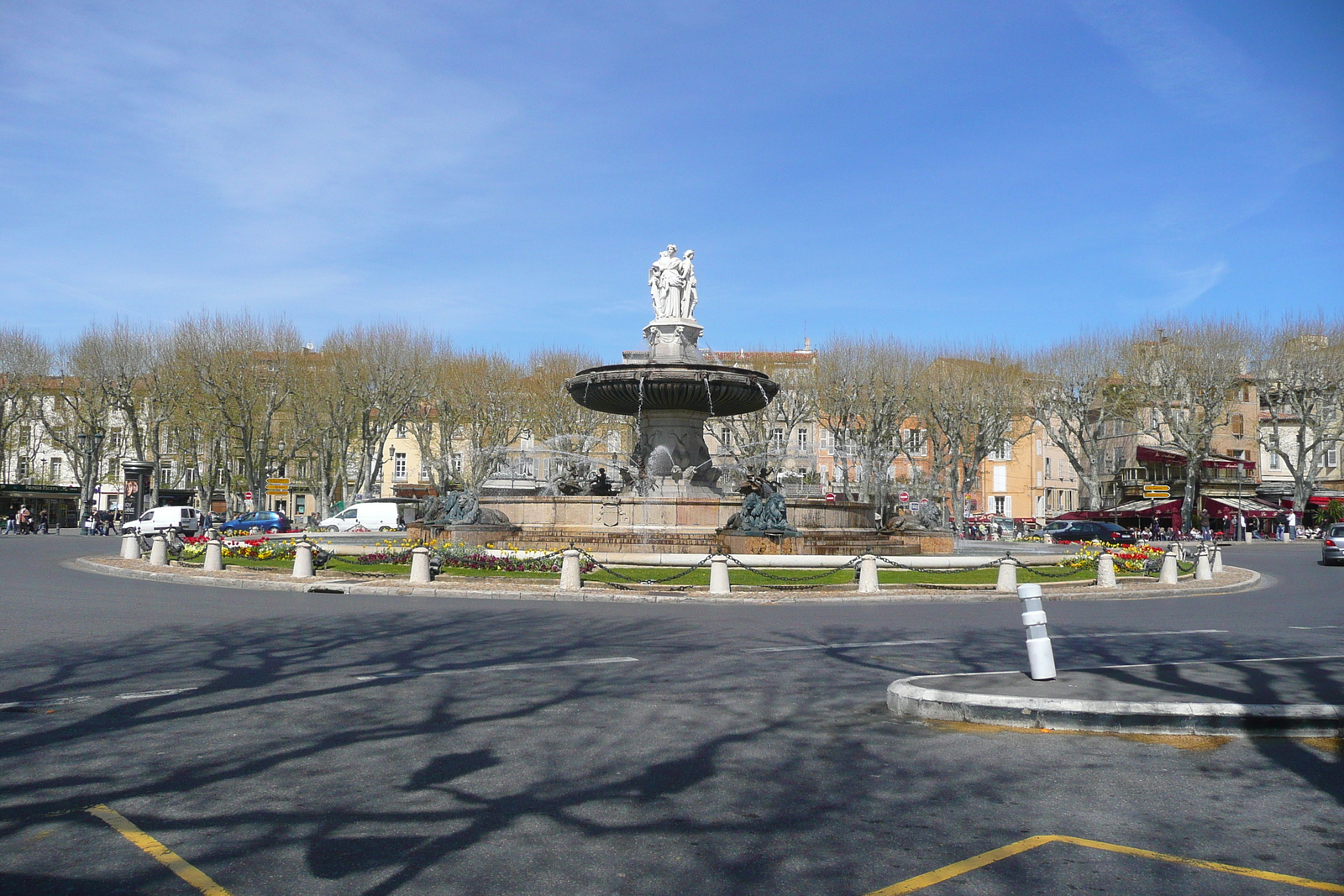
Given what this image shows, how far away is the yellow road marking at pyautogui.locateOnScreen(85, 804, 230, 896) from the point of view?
3.84 m

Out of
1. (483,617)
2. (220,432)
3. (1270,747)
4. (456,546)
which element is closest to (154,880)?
(1270,747)

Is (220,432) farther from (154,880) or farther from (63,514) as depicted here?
(154,880)

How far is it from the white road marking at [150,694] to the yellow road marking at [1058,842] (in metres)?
5.68

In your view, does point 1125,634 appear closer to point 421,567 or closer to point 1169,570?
point 1169,570

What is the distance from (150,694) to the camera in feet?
24.6

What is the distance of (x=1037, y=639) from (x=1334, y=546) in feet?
93.2

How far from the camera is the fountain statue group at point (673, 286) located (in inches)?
1121

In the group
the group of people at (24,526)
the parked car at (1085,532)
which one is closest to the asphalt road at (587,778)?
the parked car at (1085,532)

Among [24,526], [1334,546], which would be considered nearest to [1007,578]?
[1334,546]

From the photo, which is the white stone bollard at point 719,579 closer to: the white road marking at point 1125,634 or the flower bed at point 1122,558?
the white road marking at point 1125,634

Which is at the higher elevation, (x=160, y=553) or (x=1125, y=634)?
(x=160, y=553)

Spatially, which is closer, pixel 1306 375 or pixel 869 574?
pixel 869 574

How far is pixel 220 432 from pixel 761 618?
46.7 meters

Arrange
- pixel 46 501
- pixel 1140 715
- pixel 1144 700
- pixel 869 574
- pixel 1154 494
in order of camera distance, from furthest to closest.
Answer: pixel 46 501 < pixel 1154 494 < pixel 869 574 < pixel 1144 700 < pixel 1140 715
